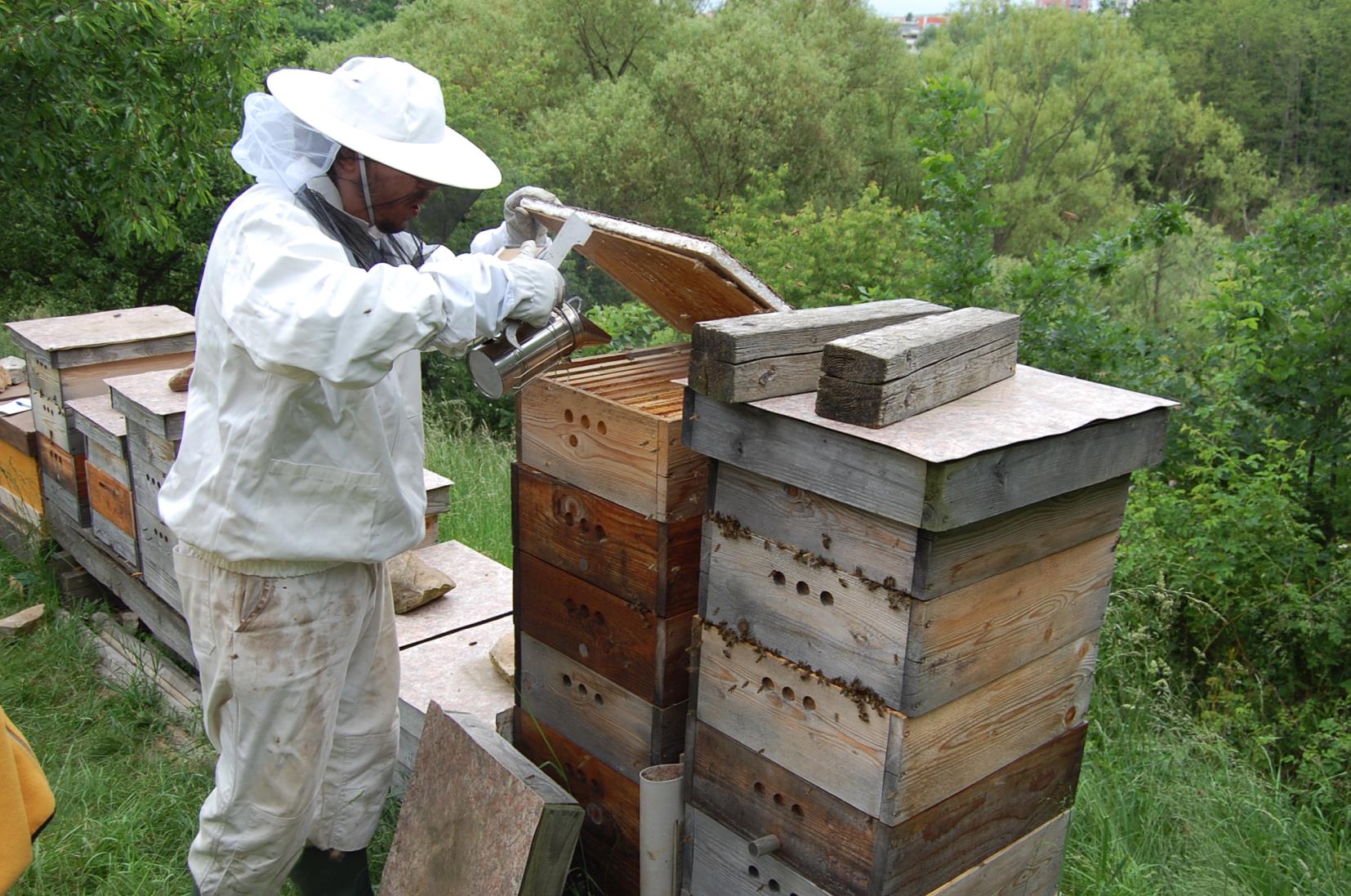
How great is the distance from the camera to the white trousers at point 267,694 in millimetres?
2199

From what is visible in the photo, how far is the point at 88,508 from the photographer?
4242 millimetres

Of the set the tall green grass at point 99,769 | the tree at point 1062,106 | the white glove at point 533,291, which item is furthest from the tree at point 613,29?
the white glove at point 533,291

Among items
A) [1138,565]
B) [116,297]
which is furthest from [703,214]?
[1138,565]

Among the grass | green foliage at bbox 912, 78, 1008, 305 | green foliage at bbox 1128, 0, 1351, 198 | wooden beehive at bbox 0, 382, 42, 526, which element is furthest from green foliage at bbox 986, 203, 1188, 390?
green foliage at bbox 1128, 0, 1351, 198

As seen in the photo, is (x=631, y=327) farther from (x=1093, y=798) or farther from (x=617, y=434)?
(x=617, y=434)

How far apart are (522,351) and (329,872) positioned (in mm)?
1377

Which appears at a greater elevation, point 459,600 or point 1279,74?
point 1279,74

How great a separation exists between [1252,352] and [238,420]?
181 inches

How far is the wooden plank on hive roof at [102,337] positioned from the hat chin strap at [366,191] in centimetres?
239

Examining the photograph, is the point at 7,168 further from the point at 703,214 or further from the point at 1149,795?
the point at 703,214

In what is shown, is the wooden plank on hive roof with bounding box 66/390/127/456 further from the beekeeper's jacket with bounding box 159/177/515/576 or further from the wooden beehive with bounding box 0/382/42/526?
the beekeeper's jacket with bounding box 159/177/515/576

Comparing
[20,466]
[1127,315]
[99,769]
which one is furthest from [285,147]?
[1127,315]

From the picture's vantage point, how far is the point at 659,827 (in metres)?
2.17

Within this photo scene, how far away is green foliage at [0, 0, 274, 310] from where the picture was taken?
17.8 feet
